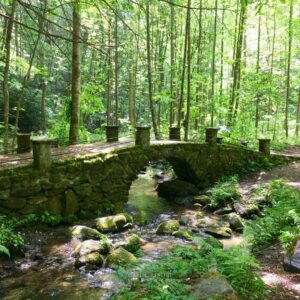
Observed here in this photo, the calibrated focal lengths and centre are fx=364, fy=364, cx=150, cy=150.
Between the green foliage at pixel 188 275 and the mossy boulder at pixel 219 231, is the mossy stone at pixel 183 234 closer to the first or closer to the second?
the mossy boulder at pixel 219 231

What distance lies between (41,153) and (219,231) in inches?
184

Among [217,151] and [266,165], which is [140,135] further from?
[266,165]

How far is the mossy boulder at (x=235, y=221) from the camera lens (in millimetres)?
9398

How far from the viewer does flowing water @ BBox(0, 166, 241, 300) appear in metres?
5.80

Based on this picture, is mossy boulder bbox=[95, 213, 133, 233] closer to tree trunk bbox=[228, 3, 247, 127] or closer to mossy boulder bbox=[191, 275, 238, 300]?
mossy boulder bbox=[191, 275, 238, 300]

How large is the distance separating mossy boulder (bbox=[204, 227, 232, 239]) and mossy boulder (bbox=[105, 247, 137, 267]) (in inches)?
106

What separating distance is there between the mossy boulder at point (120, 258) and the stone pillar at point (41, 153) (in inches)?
107

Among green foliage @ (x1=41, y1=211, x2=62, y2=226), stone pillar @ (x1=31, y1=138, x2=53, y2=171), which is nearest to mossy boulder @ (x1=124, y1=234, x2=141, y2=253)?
green foliage @ (x1=41, y1=211, x2=62, y2=226)

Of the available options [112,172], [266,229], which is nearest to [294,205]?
[266,229]

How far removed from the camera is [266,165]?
590 inches

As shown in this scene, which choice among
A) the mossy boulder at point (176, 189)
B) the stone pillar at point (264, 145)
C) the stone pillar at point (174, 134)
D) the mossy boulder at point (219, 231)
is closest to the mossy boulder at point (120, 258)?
the mossy boulder at point (219, 231)

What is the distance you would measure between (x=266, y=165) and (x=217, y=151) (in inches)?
97.2

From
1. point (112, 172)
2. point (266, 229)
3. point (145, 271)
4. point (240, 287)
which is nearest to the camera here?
point (240, 287)

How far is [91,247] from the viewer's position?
725 cm
